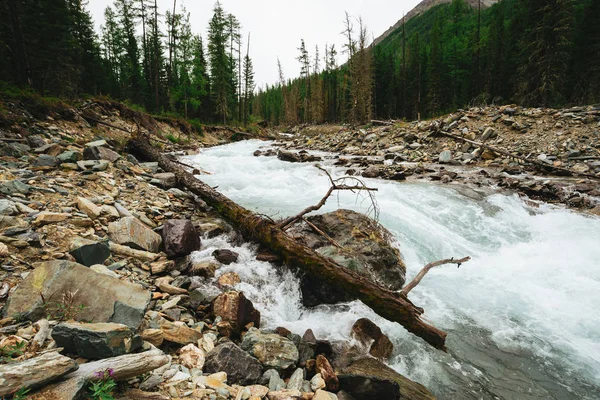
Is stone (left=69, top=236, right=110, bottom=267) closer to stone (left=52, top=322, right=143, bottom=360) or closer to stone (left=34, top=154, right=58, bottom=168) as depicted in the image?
stone (left=52, top=322, right=143, bottom=360)

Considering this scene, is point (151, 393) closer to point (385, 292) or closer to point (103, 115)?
point (385, 292)

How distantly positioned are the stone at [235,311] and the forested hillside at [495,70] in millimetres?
28084

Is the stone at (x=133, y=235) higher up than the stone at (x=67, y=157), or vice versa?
the stone at (x=67, y=157)

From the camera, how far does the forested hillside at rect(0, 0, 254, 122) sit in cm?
1911

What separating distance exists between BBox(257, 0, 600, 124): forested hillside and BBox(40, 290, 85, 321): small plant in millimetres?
29372

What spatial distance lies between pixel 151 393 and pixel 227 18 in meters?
42.4

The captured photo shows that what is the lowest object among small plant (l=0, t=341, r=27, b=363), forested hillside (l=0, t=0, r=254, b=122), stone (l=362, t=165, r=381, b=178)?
small plant (l=0, t=341, r=27, b=363)

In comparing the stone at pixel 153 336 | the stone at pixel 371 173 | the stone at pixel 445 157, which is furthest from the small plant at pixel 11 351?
the stone at pixel 445 157

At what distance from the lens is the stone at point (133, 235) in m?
4.06

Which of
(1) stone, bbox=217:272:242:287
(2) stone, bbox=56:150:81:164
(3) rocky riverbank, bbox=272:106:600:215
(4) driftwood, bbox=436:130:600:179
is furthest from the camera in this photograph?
(4) driftwood, bbox=436:130:600:179

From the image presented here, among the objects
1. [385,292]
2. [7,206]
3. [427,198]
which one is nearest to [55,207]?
[7,206]

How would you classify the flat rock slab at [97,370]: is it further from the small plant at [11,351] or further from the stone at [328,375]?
the stone at [328,375]

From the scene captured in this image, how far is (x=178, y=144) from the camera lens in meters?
18.5

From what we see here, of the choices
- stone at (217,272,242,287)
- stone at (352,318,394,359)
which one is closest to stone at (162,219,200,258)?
stone at (217,272,242,287)
